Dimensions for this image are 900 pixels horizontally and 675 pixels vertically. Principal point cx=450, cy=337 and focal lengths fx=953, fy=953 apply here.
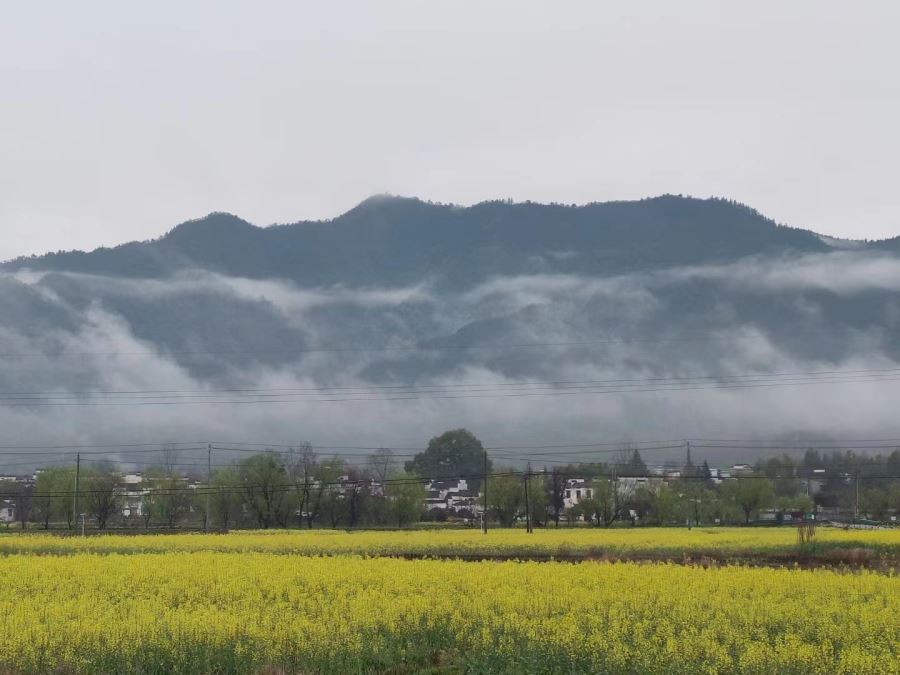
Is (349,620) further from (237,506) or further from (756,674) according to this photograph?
(237,506)

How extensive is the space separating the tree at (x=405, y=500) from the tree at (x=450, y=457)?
6899cm

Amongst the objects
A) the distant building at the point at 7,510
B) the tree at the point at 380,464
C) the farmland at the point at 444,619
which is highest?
the farmland at the point at 444,619

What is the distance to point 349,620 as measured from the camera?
2058 centimetres

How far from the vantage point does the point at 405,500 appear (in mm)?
114000

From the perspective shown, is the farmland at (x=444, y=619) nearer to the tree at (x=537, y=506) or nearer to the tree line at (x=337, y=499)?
the tree line at (x=337, y=499)

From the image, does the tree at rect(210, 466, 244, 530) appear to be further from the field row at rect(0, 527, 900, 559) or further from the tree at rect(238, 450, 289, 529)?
the field row at rect(0, 527, 900, 559)

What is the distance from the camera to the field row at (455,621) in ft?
55.3

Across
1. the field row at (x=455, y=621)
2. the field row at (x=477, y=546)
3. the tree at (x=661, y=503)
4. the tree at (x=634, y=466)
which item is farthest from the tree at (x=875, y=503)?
the field row at (x=455, y=621)

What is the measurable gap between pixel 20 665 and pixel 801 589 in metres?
19.1

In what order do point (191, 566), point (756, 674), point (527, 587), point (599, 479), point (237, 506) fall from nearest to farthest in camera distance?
point (756, 674)
point (527, 587)
point (191, 566)
point (237, 506)
point (599, 479)

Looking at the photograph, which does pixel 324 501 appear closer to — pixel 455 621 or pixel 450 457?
pixel 450 457

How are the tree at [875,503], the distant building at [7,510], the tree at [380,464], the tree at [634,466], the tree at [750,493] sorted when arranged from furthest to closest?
the tree at [634,466], the distant building at [7,510], the tree at [380,464], the tree at [750,493], the tree at [875,503]

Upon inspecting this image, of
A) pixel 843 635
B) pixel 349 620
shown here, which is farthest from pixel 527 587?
pixel 843 635

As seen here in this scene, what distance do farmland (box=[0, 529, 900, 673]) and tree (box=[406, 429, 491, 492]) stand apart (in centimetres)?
15575
